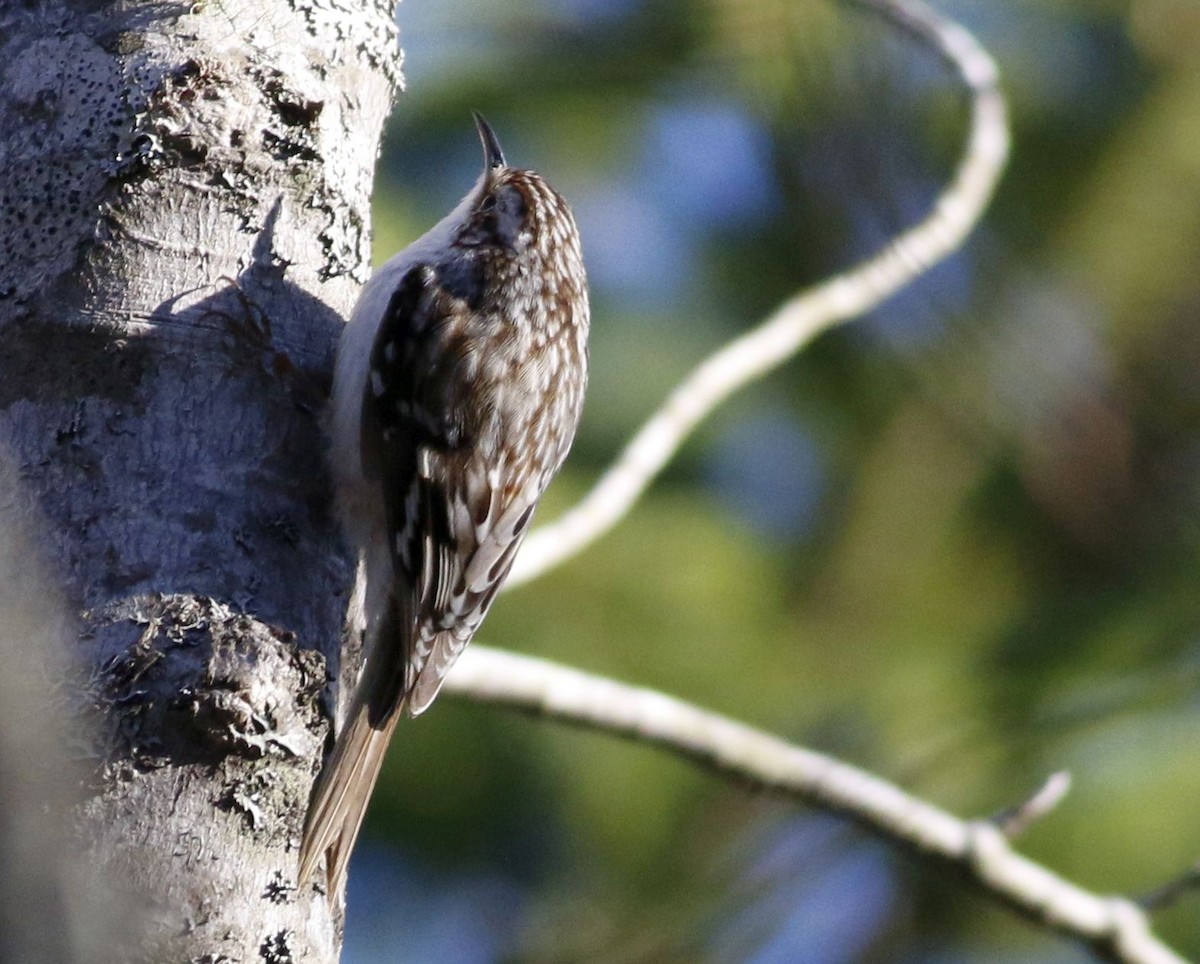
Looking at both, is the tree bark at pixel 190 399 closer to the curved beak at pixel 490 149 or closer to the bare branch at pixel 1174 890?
the curved beak at pixel 490 149

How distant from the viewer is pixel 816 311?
119 inches

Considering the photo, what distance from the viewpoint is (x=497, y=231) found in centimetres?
278

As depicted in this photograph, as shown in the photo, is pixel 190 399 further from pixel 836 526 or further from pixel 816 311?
pixel 836 526

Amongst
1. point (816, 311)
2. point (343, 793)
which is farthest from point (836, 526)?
point (343, 793)

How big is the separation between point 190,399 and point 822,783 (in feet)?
4.20

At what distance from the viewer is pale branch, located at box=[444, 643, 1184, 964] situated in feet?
8.17

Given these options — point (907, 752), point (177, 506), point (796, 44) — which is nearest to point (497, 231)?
point (796, 44)

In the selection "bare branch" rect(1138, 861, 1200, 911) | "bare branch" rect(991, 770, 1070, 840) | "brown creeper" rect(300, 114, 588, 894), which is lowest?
"bare branch" rect(1138, 861, 1200, 911)

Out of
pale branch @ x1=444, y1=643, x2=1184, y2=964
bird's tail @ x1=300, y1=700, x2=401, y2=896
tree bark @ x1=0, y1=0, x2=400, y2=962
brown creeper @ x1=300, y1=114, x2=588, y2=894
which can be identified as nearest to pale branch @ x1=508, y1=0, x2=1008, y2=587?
brown creeper @ x1=300, y1=114, x2=588, y2=894

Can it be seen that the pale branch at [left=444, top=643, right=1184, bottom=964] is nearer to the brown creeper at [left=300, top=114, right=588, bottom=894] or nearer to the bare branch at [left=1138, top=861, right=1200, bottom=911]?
the bare branch at [left=1138, top=861, right=1200, bottom=911]

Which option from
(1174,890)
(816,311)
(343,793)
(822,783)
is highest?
(816,311)

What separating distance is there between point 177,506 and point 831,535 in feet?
14.3

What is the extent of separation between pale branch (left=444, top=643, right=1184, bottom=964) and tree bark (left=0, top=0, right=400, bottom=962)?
0.66m

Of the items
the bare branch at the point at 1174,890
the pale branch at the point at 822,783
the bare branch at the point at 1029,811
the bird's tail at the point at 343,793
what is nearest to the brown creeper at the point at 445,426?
the bird's tail at the point at 343,793
